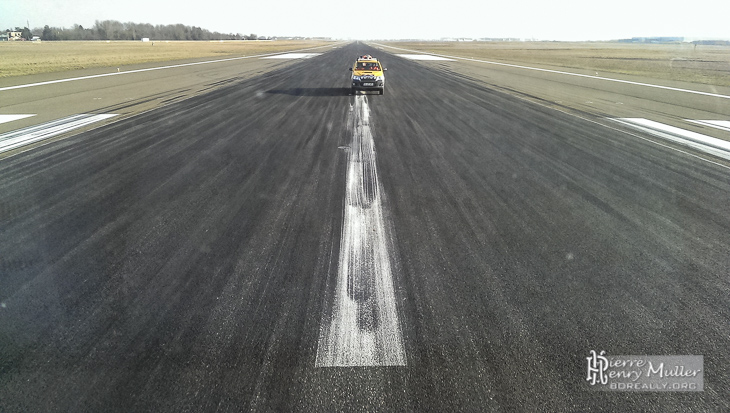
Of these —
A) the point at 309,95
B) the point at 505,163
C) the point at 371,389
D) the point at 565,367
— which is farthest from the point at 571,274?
the point at 309,95

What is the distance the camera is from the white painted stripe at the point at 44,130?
10242mm

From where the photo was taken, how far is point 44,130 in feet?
38.2

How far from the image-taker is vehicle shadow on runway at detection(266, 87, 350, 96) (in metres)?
18.8

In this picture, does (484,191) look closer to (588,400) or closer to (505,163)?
(505,163)

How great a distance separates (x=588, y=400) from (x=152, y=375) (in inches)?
144

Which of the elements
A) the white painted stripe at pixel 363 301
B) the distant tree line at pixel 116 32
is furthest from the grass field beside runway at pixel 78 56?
the distant tree line at pixel 116 32

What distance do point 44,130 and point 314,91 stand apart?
11931mm

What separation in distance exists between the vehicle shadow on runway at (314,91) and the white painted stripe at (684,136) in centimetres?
1312

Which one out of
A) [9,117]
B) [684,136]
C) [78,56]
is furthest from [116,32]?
[684,136]

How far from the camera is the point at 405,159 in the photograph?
870 centimetres
